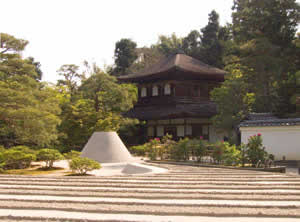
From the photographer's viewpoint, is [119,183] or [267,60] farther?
[267,60]

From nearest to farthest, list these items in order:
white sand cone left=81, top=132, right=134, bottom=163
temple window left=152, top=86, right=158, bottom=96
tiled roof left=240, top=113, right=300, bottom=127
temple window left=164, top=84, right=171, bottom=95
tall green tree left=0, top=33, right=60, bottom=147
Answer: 1. tall green tree left=0, top=33, right=60, bottom=147
2. white sand cone left=81, top=132, right=134, bottom=163
3. tiled roof left=240, top=113, right=300, bottom=127
4. temple window left=164, top=84, right=171, bottom=95
5. temple window left=152, top=86, right=158, bottom=96

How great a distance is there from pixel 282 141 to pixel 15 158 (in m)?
12.6

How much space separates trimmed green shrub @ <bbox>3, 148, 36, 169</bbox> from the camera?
11680 mm

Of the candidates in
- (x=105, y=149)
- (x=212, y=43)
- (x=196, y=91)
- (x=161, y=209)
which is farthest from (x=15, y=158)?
(x=212, y=43)

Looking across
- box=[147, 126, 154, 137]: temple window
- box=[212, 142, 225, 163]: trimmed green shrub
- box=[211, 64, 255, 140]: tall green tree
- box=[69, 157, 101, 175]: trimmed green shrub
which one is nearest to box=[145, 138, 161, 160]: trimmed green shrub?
box=[212, 142, 225, 163]: trimmed green shrub

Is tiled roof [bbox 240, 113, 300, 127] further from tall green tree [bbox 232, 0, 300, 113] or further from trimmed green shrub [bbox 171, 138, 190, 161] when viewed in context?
trimmed green shrub [bbox 171, 138, 190, 161]

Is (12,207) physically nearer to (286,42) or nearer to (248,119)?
(248,119)

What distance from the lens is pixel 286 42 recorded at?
2431 centimetres

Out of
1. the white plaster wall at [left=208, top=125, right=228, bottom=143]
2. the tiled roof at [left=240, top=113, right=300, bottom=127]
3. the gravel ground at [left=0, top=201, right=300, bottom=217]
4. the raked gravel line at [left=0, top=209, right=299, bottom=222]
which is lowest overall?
the raked gravel line at [left=0, top=209, right=299, bottom=222]

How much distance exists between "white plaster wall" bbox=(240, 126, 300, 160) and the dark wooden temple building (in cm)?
747

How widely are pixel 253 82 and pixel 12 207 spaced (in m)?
22.5

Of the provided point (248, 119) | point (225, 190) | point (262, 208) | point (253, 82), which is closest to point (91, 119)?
point (248, 119)

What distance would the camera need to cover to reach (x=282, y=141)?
17.1 metres

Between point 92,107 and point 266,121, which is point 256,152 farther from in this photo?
point 92,107
